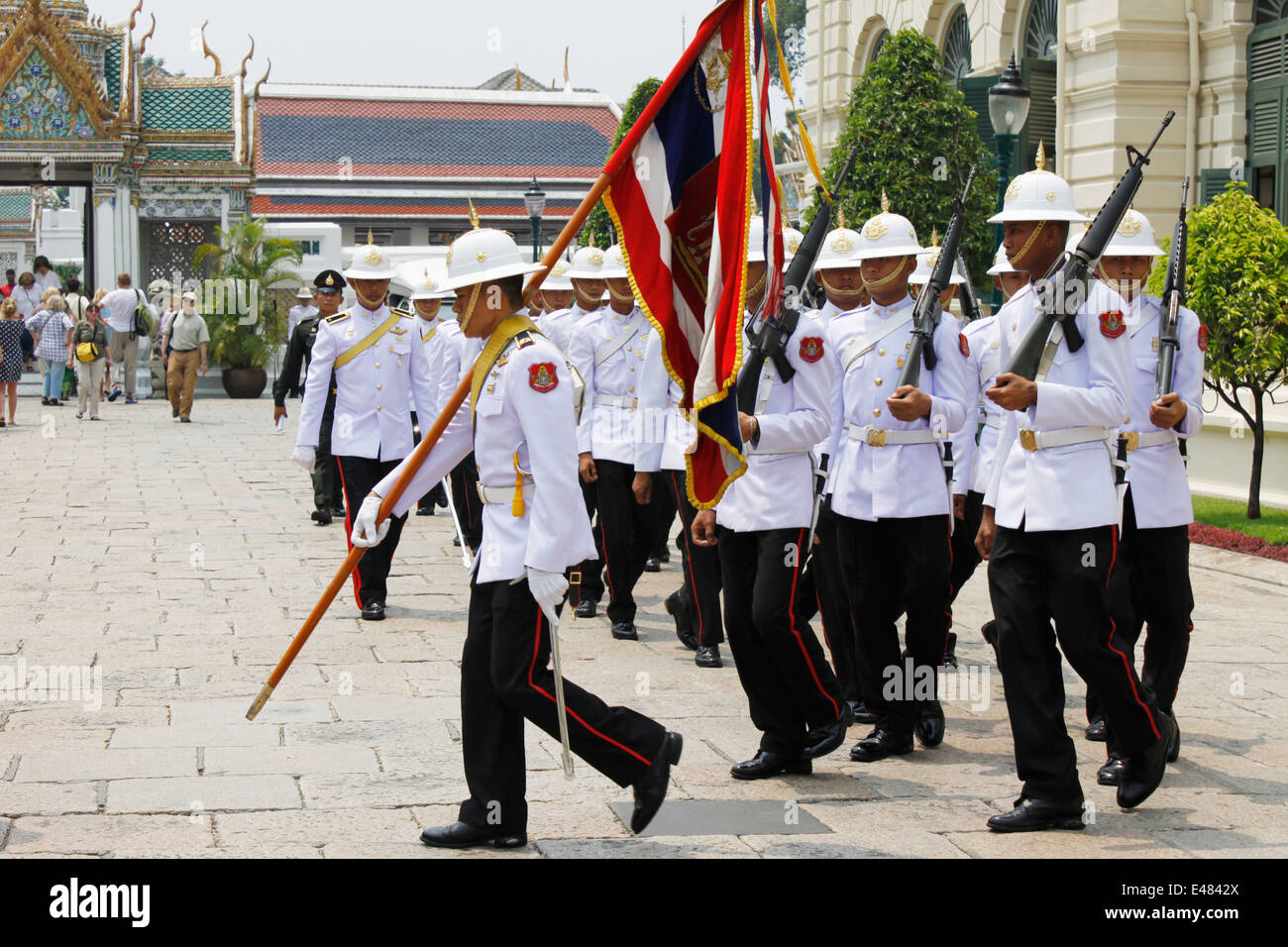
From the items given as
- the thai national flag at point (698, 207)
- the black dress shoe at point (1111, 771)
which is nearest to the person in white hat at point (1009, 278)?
the thai national flag at point (698, 207)

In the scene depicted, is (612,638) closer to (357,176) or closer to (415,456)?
(415,456)

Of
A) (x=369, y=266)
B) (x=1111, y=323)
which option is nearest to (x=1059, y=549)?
(x=1111, y=323)

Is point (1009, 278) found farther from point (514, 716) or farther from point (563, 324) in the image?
point (514, 716)

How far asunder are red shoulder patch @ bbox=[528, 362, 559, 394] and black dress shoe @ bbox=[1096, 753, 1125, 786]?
7.99ft

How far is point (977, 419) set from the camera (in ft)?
26.1

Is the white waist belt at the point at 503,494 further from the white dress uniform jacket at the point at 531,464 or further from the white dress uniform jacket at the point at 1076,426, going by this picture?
the white dress uniform jacket at the point at 1076,426

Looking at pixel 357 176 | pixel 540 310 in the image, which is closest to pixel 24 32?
pixel 357 176

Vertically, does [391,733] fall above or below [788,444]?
below

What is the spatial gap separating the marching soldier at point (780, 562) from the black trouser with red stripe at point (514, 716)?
97cm

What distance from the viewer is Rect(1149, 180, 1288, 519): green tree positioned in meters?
12.3

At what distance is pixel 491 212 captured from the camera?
1689 inches

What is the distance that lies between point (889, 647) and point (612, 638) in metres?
2.74

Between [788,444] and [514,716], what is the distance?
167cm

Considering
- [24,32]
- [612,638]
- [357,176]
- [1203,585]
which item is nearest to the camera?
[612,638]
